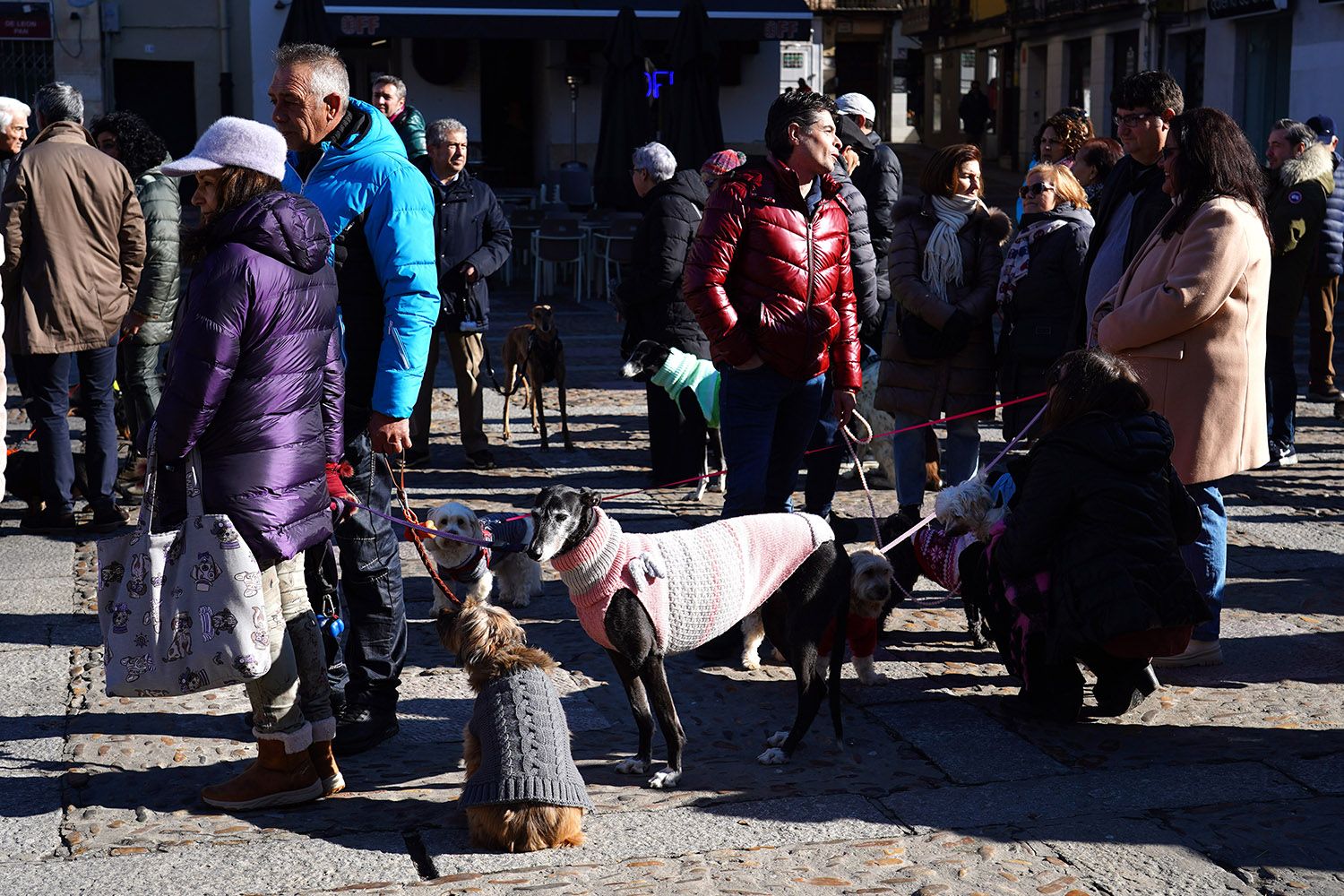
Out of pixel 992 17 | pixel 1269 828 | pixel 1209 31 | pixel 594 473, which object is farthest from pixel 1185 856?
pixel 992 17

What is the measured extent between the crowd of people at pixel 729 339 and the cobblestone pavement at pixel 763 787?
0.24m

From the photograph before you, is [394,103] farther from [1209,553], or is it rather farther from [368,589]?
[1209,553]

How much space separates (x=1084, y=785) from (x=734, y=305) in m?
2.08

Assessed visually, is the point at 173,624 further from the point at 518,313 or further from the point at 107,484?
the point at 518,313

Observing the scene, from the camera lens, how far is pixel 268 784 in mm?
4121

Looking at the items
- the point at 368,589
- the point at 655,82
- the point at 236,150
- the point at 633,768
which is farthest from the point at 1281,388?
the point at 655,82

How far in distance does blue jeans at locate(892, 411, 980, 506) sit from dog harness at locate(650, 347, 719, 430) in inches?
45.7

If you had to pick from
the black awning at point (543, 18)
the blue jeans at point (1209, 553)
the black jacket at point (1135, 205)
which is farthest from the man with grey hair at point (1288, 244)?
the black awning at point (543, 18)

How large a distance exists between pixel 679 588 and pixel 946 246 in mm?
2999

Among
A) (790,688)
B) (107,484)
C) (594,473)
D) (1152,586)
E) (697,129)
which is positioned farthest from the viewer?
(697,129)

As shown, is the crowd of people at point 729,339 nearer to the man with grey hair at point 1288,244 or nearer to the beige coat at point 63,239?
the beige coat at point 63,239

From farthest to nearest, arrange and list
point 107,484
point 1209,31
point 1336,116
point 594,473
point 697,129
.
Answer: point 1209,31, point 1336,116, point 697,129, point 594,473, point 107,484

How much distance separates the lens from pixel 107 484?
737 cm

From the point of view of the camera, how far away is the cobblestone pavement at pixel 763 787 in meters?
3.78
